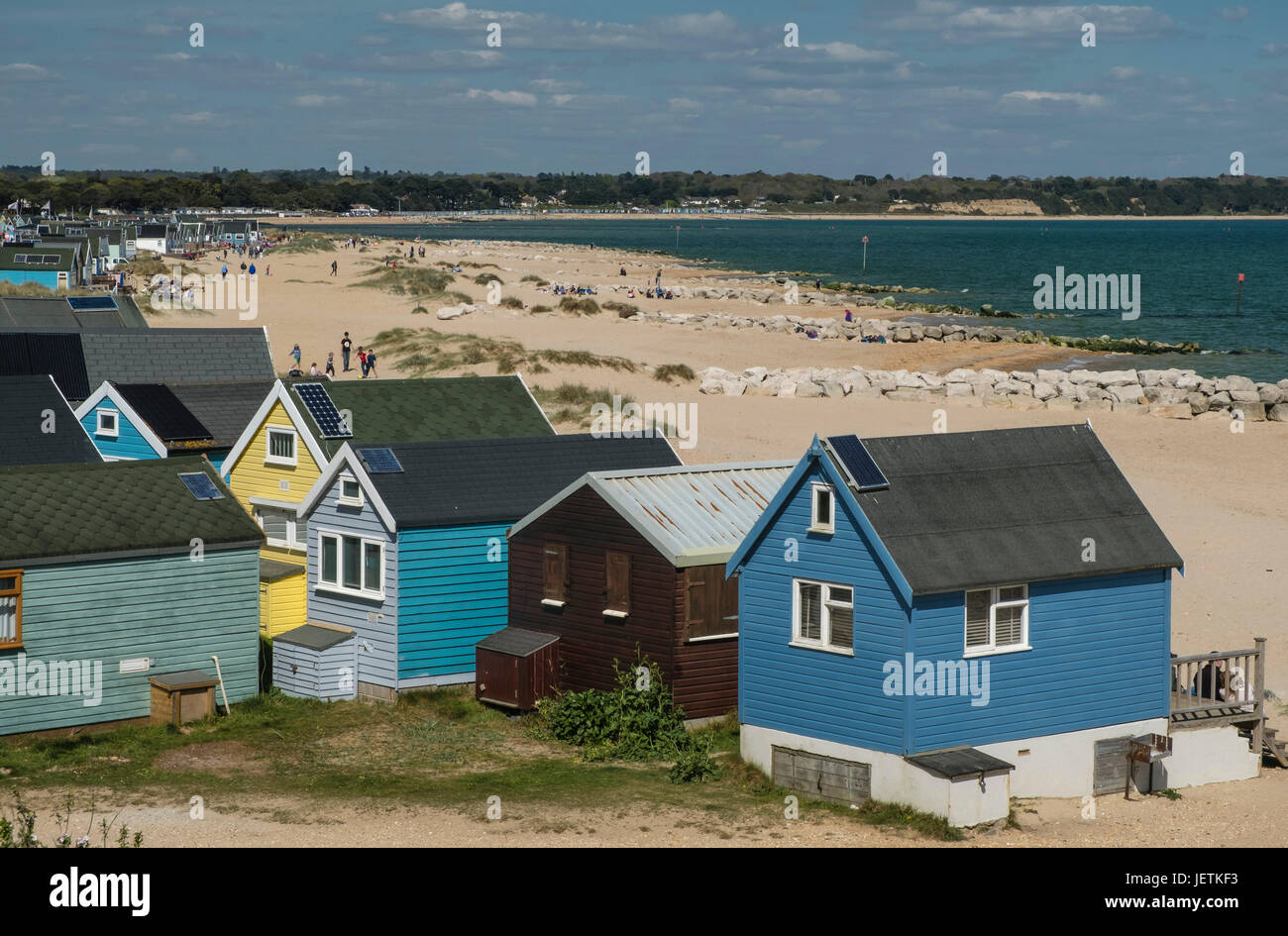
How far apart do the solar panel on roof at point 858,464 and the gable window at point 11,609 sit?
1146cm

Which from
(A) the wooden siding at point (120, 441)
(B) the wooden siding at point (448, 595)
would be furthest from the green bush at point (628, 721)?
(A) the wooden siding at point (120, 441)

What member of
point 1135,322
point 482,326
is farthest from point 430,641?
point 1135,322

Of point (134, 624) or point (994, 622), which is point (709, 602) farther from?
point (134, 624)

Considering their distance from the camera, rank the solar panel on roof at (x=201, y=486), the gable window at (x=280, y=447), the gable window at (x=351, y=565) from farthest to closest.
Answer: the gable window at (x=280, y=447) → the gable window at (x=351, y=565) → the solar panel on roof at (x=201, y=486)

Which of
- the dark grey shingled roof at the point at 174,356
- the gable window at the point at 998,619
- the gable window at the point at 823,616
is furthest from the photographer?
the dark grey shingled roof at the point at 174,356

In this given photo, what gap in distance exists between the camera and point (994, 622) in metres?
20.1

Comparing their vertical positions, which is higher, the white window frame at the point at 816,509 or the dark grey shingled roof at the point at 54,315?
the dark grey shingled roof at the point at 54,315

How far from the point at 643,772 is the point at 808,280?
435ft

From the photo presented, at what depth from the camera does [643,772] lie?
21.3 metres

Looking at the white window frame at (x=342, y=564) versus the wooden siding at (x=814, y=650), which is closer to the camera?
the wooden siding at (x=814, y=650)

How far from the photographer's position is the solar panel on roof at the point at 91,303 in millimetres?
46844

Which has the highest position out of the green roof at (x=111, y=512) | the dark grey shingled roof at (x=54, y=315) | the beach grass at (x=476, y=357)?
the dark grey shingled roof at (x=54, y=315)

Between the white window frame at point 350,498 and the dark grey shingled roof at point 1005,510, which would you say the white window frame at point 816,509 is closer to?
the dark grey shingled roof at point 1005,510

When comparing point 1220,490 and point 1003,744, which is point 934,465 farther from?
point 1220,490
